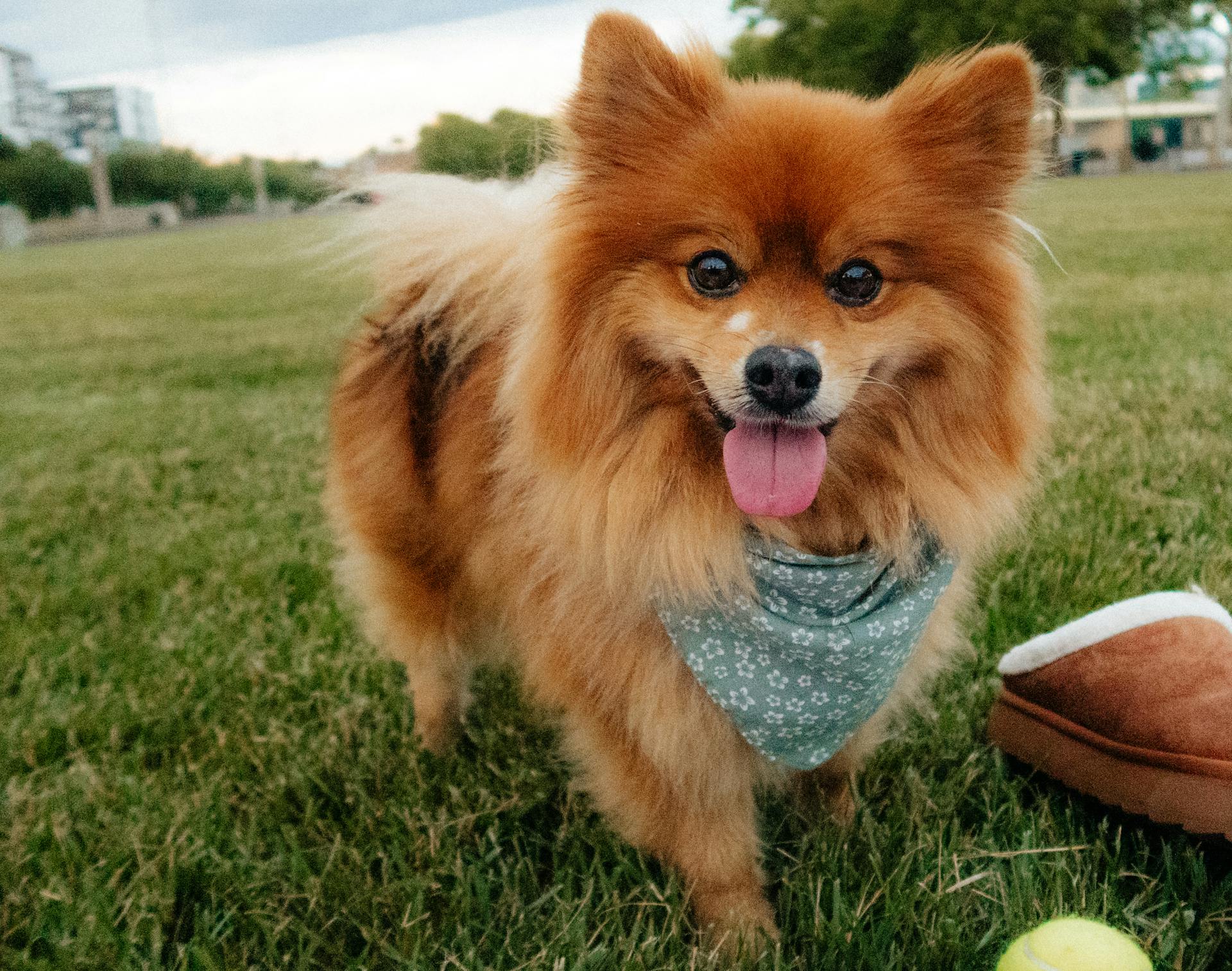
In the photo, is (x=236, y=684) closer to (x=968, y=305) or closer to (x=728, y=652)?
(x=728, y=652)

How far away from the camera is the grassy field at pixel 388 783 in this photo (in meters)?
1.99

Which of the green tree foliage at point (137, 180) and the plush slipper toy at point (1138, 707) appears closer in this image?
the plush slipper toy at point (1138, 707)

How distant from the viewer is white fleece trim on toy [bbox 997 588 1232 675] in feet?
7.29

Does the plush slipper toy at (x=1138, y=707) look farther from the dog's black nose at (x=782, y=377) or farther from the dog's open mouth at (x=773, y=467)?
the dog's black nose at (x=782, y=377)

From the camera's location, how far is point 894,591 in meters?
2.03

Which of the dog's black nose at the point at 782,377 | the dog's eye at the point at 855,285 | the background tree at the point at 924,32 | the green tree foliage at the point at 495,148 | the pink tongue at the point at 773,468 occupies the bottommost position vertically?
the pink tongue at the point at 773,468

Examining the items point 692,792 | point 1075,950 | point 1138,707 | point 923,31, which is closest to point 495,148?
point 692,792

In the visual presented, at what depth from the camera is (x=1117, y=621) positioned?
224 cm

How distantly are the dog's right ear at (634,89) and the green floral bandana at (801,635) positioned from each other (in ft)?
2.67

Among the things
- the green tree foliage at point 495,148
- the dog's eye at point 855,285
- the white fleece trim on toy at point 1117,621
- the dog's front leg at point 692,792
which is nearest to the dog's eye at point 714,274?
the dog's eye at point 855,285

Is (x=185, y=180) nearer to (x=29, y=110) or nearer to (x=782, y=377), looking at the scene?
(x=29, y=110)

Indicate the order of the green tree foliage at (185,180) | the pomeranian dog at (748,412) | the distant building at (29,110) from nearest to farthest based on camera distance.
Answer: the pomeranian dog at (748,412)
the distant building at (29,110)
the green tree foliage at (185,180)

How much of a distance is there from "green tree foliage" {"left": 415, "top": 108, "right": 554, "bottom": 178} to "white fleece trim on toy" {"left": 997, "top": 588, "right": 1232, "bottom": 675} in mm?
1582

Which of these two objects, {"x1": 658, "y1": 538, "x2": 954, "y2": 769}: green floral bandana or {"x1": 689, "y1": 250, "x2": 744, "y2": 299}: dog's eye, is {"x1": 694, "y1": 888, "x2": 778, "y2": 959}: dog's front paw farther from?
{"x1": 689, "y1": 250, "x2": 744, "y2": 299}: dog's eye
